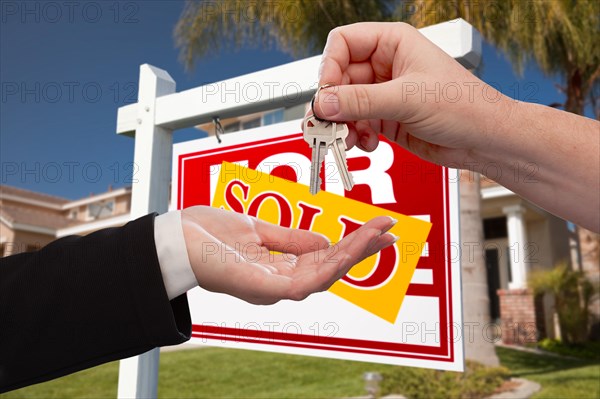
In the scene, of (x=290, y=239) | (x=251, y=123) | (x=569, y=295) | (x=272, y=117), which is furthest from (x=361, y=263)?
(x=251, y=123)

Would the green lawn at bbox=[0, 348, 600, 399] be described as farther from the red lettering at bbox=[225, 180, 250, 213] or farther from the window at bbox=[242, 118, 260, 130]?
the window at bbox=[242, 118, 260, 130]

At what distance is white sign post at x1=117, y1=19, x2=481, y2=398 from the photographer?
7.34 ft

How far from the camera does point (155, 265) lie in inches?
50.0

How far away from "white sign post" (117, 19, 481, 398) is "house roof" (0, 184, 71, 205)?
1490 inches

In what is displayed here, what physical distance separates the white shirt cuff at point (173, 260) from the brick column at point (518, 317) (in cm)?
1239

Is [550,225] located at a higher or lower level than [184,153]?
higher

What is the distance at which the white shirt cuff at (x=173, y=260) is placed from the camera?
133 cm

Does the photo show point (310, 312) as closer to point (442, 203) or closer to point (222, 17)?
point (442, 203)

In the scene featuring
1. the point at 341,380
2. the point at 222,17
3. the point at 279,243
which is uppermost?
the point at 222,17

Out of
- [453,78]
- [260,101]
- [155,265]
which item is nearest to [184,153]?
[260,101]

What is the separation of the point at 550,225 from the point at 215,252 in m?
17.6

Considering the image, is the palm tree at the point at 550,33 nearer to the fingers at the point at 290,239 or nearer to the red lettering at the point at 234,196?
the red lettering at the point at 234,196

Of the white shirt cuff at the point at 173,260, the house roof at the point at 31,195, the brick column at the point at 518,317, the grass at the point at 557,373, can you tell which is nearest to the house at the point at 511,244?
the brick column at the point at 518,317

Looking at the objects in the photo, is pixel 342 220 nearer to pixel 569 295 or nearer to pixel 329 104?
pixel 329 104
